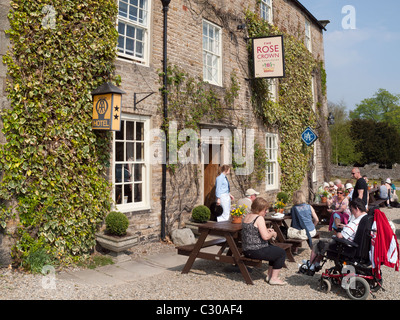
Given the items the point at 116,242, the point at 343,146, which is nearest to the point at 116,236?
the point at 116,242

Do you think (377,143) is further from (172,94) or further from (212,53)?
(172,94)

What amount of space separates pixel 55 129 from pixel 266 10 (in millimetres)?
10622

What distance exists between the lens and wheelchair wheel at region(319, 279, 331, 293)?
5379 millimetres

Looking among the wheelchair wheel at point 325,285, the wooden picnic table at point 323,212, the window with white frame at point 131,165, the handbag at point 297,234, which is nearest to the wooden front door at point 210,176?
the window with white frame at point 131,165

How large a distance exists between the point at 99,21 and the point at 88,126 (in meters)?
2.11

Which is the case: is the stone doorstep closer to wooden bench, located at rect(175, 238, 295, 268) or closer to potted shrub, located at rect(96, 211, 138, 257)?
potted shrub, located at rect(96, 211, 138, 257)

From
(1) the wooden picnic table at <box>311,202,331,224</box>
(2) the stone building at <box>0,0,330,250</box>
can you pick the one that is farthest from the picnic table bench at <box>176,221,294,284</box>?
(1) the wooden picnic table at <box>311,202,331,224</box>

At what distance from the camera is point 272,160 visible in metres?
14.0

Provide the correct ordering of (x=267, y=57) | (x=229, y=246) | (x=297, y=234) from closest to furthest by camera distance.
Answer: (x=229, y=246)
(x=297, y=234)
(x=267, y=57)

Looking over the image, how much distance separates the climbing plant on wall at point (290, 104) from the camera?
1292 centimetres

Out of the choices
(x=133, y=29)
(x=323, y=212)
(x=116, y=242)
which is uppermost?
(x=133, y=29)

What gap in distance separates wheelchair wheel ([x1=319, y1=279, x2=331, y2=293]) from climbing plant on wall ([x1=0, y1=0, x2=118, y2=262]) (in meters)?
4.24

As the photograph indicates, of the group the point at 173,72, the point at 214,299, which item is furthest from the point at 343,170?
the point at 214,299

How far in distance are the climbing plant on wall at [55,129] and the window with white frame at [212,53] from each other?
3752 mm
